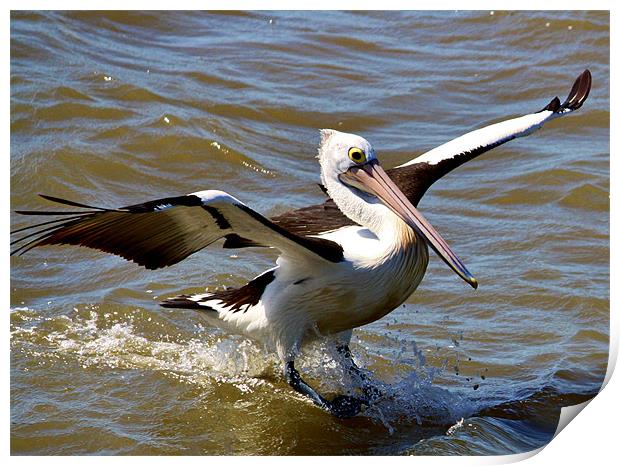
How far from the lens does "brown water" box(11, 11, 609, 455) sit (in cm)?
571

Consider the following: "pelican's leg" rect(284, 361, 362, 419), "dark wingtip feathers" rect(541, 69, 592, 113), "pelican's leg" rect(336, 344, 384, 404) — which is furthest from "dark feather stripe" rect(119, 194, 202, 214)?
"dark wingtip feathers" rect(541, 69, 592, 113)

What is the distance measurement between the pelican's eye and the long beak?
4 cm

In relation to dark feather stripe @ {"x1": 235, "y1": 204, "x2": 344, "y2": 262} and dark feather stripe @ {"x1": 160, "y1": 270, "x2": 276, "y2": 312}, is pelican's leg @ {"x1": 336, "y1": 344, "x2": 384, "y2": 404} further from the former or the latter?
dark feather stripe @ {"x1": 235, "y1": 204, "x2": 344, "y2": 262}

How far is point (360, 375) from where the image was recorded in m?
Result: 6.05

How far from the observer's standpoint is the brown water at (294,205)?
5711 mm

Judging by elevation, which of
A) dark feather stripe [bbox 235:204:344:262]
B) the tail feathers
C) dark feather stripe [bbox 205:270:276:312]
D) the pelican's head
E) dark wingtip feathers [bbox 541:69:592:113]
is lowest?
the tail feathers

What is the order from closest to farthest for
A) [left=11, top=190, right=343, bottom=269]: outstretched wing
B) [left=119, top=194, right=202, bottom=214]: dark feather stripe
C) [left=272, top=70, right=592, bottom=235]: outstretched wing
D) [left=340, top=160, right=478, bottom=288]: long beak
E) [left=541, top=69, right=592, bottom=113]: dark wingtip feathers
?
[left=119, top=194, right=202, bottom=214]: dark feather stripe, [left=11, top=190, right=343, bottom=269]: outstretched wing, [left=340, top=160, right=478, bottom=288]: long beak, [left=272, top=70, right=592, bottom=235]: outstretched wing, [left=541, top=69, right=592, bottom=113]: dark wingtip feathers

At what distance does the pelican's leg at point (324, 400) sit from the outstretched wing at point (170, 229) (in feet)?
2.55

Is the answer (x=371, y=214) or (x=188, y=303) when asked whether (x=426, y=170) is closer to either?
(x=371, y=214)

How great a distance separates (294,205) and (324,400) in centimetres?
306

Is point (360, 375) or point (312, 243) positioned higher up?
point (312, 243)

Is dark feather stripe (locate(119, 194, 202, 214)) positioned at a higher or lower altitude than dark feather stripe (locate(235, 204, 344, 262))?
higher

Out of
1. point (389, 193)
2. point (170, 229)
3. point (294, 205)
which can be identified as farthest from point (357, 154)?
point (294, 205)
